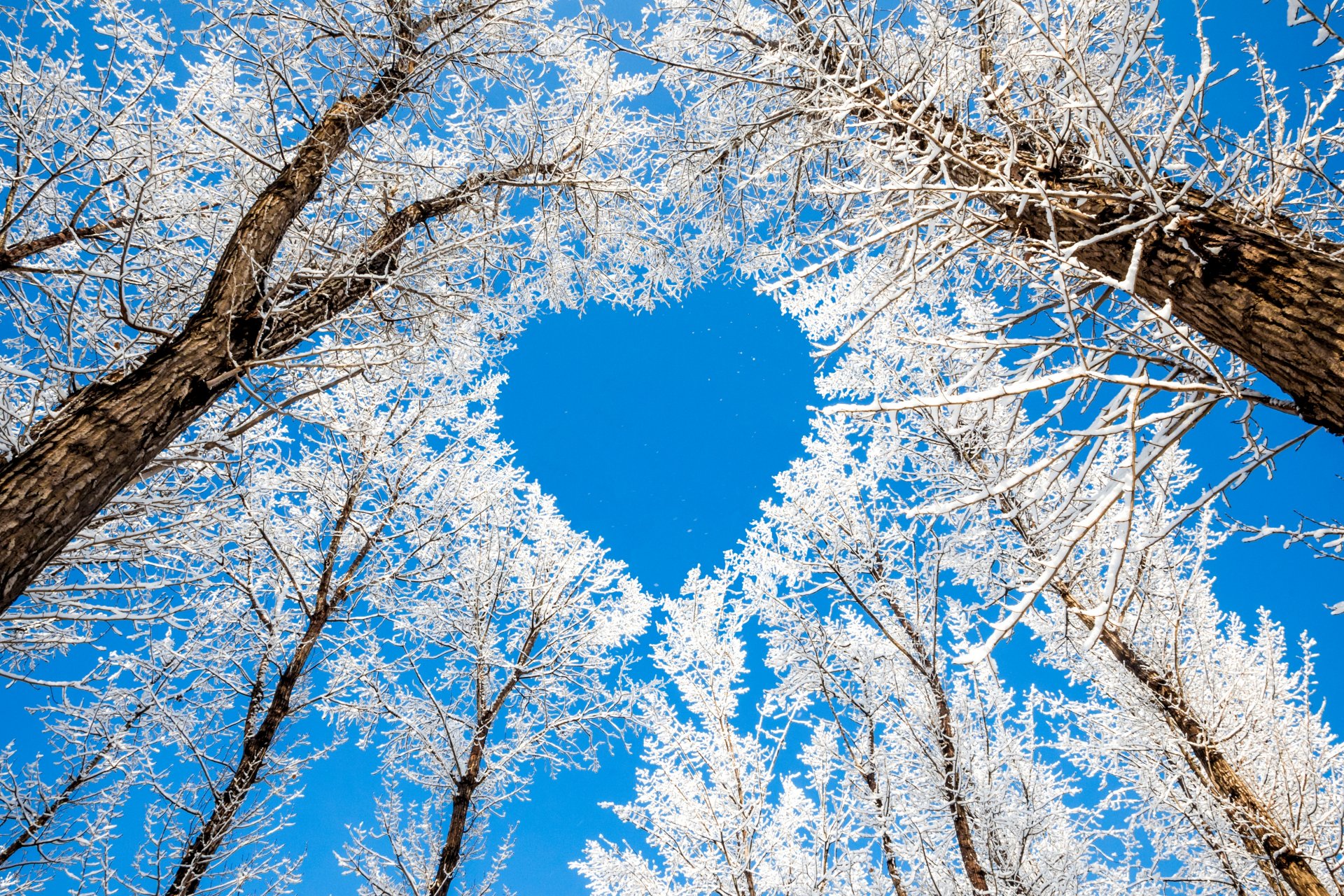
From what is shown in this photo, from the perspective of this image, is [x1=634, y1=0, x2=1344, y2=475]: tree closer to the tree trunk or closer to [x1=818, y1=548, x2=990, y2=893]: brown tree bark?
the tree trunk

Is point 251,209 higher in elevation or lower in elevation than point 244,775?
higher

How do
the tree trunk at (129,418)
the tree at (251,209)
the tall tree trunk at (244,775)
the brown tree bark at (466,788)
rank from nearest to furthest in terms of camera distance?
the tree trunk at (129,418) < the tree at (251,209) < the tall tree trunk at (244,775) < the brown tree bark at (466,788)

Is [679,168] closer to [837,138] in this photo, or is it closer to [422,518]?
[837,138]

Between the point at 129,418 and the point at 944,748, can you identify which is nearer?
the point at 129,418

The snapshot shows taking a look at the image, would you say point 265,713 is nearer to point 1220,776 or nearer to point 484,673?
point 484,673

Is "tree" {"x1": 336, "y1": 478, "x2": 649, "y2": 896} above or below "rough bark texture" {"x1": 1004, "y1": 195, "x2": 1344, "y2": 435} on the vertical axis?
above

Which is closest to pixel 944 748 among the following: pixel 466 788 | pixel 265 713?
pixel 466 788

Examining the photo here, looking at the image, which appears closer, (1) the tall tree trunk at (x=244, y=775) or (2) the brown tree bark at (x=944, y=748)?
(1) the tall tree trunk at (x=244, y=775)

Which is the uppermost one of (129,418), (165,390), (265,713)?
(265,713)

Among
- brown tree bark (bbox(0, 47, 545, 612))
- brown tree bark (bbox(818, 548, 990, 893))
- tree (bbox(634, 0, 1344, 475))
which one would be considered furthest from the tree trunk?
brown tree bark (bbox(818, 548, 990, 893))

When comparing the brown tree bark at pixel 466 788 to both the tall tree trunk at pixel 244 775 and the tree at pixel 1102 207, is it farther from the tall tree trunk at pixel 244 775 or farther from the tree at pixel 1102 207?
the tree at pixel 1102 207

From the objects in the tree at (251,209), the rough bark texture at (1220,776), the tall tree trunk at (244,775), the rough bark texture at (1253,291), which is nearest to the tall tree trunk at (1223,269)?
the rough bark texture at (1253,291)

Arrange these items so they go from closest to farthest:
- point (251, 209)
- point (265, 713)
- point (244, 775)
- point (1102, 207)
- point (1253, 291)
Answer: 1. point (1253, 291)
2. point (1102, 207)
3. point (251, 209)
4. point (244, 775)
5. point (265, 713)

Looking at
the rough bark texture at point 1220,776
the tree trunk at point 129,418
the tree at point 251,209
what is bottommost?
the rough bark texture at point 1220,776
